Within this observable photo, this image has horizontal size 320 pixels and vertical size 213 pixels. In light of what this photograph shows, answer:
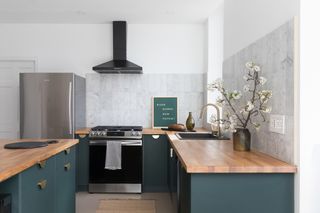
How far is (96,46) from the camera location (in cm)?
464

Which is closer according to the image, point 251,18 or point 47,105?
point 251,18

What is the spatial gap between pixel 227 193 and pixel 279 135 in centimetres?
53

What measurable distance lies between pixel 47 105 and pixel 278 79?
3.01 m

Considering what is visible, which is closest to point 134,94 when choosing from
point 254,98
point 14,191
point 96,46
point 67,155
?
point 96,46

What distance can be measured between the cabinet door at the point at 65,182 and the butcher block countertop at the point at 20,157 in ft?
0.38

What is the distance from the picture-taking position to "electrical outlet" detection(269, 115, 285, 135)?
72.4 inches

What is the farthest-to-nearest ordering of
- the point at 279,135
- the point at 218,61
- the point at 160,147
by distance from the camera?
the point at 218,61
the point at 160,147
the point at 279,135

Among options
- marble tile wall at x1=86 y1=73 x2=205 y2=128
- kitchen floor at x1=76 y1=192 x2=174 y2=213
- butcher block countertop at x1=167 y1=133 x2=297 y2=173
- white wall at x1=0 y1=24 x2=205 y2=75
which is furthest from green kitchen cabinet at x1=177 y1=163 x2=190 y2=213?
white wall at x1=0 y1=24 x2=205 y2=75

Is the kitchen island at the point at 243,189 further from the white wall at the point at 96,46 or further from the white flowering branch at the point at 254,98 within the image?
the white wall at the point at 96,46

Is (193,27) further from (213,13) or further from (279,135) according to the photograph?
(279,135)

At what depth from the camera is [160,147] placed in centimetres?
411

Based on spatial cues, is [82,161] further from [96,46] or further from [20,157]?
[20,157]
